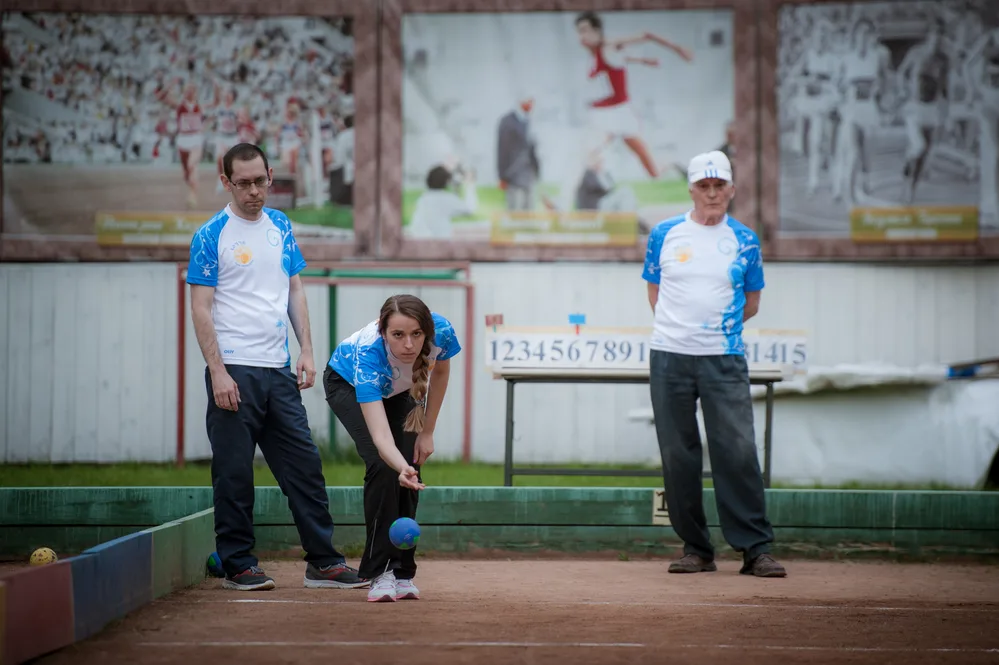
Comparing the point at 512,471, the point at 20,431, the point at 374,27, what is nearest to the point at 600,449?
the point at 512,471

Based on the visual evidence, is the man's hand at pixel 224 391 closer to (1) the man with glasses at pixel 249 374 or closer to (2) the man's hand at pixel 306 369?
Result: (1) the man with glasses at pixel 249 374

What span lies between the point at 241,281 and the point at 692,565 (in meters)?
2.50

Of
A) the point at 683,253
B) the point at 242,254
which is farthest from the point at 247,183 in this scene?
the point at 683,253

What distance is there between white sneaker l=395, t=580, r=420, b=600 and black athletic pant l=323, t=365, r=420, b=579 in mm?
60

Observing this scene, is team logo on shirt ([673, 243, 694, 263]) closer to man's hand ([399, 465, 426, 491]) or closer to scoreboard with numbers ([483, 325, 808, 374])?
scoreboard with numbers ([483, 325, 808, 374])

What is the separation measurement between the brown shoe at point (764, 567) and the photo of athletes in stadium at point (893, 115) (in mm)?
4429

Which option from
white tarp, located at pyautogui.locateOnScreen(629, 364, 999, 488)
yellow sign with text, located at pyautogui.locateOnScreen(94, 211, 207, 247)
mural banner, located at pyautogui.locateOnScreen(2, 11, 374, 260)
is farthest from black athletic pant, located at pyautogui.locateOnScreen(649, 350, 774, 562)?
yellow sign with text, located at pyautogui.locateOnScreen(94, 211, 207, 247)

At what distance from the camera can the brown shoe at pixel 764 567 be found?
5957 millimetres

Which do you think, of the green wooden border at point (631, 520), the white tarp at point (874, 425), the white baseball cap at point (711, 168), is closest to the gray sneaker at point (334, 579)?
the green wooden border at point (631, 520)

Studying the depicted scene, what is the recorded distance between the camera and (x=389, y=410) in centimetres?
519

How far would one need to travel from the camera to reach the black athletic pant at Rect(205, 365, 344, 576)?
5215 mm

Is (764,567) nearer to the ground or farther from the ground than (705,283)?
nearer to the ground

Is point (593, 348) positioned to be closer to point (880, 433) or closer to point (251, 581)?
point (251, 581)

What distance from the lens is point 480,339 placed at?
32.7 feet
